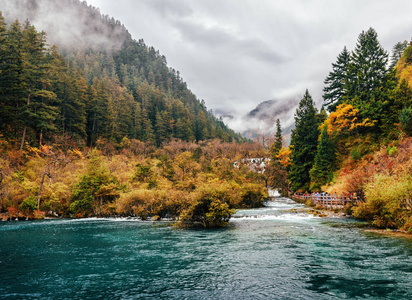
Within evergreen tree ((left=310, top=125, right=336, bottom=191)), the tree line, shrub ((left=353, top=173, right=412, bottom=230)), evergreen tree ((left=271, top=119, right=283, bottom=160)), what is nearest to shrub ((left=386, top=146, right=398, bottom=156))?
evergreen tree ((left=310, top=125, right=336, bottom=191))

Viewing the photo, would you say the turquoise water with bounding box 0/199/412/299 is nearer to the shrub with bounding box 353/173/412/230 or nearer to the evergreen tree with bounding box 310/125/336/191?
the shrub with bounding box 353/173/412/230

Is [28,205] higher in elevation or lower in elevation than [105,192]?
lower

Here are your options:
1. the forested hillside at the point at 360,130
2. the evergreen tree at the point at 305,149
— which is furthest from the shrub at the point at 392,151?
the evergreen tree at the point at 305,149

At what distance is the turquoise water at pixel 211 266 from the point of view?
27.1 ft

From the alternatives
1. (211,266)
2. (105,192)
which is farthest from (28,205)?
(211,266)

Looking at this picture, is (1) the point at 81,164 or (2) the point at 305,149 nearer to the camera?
(1) the point at 81,164

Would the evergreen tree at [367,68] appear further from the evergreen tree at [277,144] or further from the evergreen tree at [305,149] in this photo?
the evergreen tree at [277,144]

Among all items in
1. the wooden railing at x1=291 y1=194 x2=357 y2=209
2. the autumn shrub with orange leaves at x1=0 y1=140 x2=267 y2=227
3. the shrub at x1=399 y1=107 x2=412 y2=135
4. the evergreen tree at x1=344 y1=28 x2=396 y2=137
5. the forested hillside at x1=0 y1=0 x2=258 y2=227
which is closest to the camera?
the autumn shrub with orange leaves at x1=0 y1=140 x2=267 y2=227

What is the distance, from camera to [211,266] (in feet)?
36.3

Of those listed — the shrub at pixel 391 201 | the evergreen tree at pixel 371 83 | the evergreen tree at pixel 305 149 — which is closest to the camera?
the shrub at pixel 391 201

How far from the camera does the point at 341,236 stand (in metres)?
16.6

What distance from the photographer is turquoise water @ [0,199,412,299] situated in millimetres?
8266

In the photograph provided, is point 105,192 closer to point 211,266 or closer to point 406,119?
point 211,266

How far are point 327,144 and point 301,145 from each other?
7.95 meters
